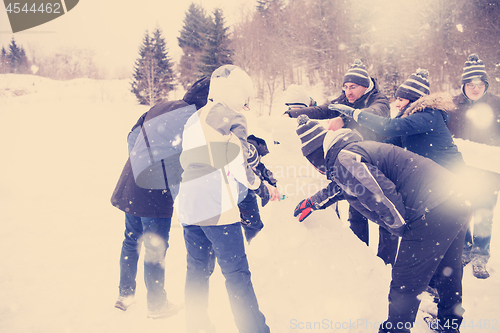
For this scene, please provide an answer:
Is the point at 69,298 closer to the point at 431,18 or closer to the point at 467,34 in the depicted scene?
the point at 467,34

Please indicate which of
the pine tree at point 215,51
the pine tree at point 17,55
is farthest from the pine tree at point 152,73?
the pine tree at point 17,55

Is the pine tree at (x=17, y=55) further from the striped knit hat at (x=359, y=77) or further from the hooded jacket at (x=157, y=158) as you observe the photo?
the striped knit hat at (x=359, y=77)

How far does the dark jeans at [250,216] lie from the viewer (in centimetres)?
249

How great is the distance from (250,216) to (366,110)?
5.15 ft

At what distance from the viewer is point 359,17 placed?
21016mm

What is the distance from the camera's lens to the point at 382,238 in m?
2.63

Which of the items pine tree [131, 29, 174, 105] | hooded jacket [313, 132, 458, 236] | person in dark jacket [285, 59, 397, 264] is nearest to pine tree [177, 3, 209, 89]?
pine tree [131, 29, 174, 105]

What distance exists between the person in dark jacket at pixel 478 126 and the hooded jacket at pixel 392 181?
1.68 metres

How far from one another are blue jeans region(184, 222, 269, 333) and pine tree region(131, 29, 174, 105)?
16.6 metres

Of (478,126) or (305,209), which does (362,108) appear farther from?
(478,126)

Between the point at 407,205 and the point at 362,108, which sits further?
the point at 362,108

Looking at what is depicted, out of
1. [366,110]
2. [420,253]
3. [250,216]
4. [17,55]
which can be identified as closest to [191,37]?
[366,110]

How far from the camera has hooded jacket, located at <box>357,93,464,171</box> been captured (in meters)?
2.29

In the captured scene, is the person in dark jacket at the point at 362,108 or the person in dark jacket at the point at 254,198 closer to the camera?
the person in dark jacket at the point at 254,198
